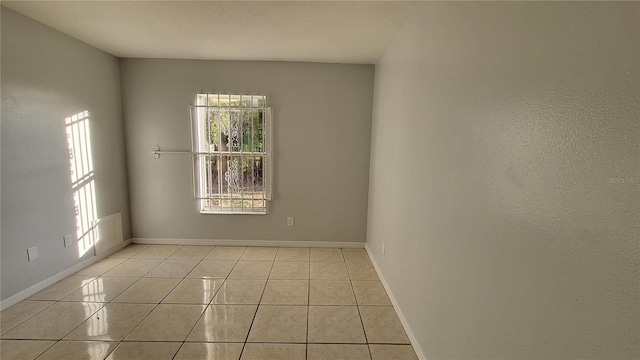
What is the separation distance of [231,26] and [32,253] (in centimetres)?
259

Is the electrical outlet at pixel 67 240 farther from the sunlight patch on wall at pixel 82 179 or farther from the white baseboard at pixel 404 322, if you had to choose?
the white baseboard at pixel 404 322

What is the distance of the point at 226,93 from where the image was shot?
3.21 meters

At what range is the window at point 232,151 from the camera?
3.26m

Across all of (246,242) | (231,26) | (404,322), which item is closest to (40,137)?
(231,26)

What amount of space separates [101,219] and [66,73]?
1.54m

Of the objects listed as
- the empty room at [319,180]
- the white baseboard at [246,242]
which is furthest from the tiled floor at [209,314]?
the white baseboard at [246,242]

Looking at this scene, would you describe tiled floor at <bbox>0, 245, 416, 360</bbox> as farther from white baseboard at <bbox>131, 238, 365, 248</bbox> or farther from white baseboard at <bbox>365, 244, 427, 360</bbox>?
white baseboard at <bbox>131, 238, 365, 248</bbox>

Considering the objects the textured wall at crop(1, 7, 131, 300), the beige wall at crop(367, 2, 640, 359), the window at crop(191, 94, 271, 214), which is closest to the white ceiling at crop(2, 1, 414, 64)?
the textured wall at crop(1, 7, 131, 300)

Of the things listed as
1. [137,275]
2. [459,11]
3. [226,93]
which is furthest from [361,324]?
[226,93]

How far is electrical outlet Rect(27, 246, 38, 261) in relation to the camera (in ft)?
7.24

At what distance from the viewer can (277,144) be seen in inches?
129

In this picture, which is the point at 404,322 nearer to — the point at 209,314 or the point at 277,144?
the point at 209,314

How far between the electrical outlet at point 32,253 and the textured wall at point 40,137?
3 cm

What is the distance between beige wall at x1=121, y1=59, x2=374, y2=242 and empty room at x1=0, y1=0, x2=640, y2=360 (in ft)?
0.08
